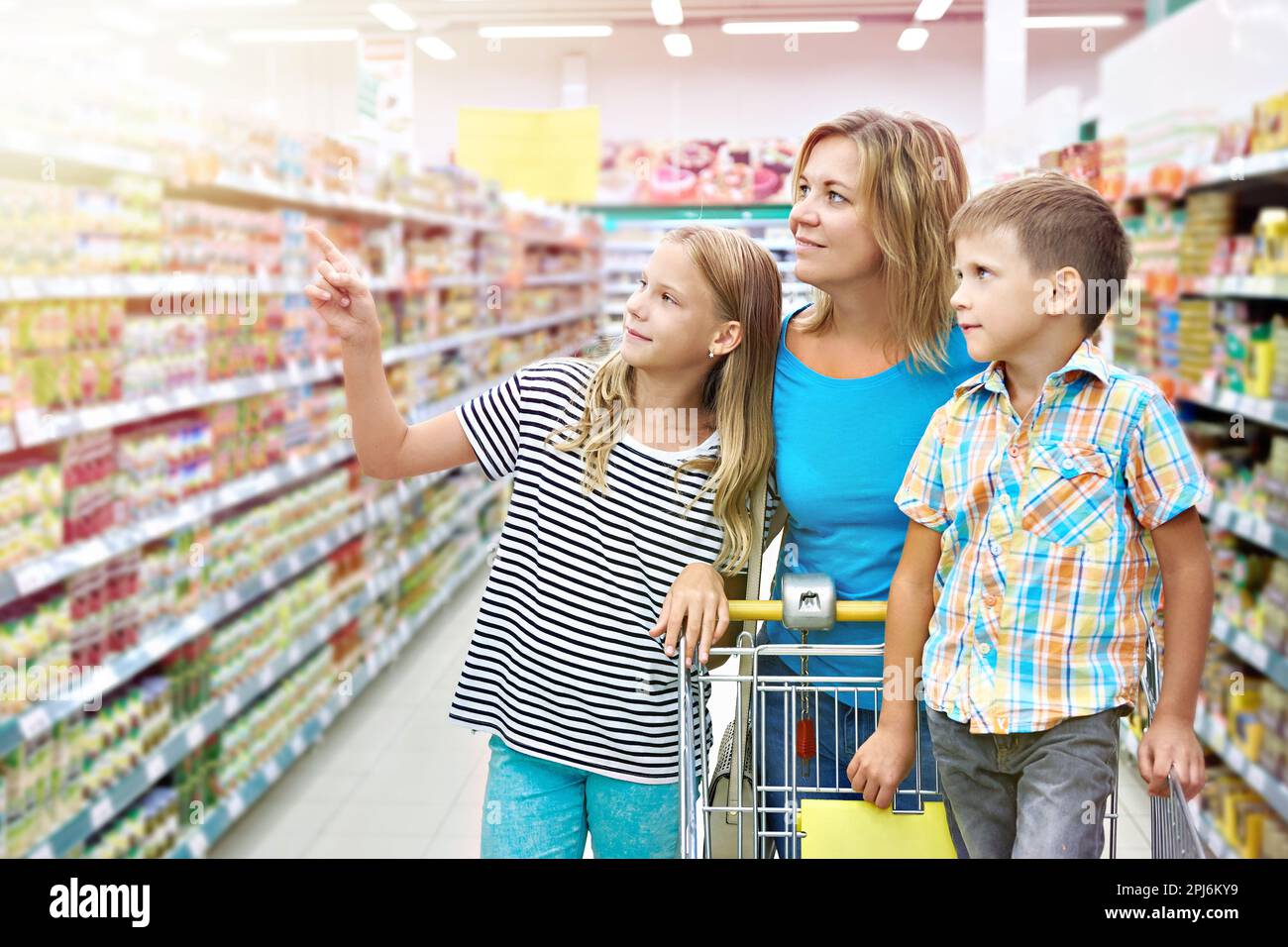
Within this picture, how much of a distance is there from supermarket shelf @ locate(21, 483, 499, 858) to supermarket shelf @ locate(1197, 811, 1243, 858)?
8.32 ft

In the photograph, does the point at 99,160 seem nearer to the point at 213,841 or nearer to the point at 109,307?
the point at 109,307

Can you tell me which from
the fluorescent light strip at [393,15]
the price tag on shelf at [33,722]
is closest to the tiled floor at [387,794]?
the price tag on shelf at [33,722]

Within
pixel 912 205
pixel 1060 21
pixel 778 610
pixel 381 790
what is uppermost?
pixel 1060 21

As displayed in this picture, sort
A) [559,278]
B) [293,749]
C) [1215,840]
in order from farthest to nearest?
[559,278] < [293,749] < [1215,840]

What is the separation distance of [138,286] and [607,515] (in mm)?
1788

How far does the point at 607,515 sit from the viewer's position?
54.7 inches

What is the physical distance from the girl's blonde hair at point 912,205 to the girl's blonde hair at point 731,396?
115 mm

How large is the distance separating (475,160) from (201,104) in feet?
15.5

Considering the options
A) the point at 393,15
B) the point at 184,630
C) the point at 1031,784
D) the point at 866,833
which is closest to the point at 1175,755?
the point at 1031,784

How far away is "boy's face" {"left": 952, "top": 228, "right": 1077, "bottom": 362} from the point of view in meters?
1.11

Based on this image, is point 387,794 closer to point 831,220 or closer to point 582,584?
point 582,584

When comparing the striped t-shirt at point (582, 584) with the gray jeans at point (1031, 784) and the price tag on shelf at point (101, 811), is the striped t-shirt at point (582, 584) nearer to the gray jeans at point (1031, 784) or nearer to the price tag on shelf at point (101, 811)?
the gray jeans at point (1031, 784)

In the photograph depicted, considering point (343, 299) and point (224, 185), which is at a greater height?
point (224, 185)

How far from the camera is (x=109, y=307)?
2.69m
